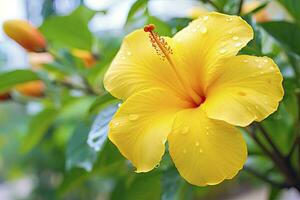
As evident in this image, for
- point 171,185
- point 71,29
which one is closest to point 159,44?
point 171,185

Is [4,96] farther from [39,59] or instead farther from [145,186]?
[145,186]

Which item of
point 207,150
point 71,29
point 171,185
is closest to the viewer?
point 207,150

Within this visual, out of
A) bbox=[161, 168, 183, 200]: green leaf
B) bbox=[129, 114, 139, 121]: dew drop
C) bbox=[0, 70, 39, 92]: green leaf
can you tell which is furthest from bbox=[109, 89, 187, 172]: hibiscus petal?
bbox=[0, 70, 39, 92]: green leaf

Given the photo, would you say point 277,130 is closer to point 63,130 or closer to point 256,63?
point 256,63

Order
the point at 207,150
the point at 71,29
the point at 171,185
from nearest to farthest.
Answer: the point at 207,150 → the point at 171,185 → the point at 71,29

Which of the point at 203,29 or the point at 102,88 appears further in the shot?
the point at 102,88

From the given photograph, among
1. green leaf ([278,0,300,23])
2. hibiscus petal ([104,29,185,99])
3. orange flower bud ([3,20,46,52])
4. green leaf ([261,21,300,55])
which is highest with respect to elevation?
hibiscus petal ([104,29,185,99])

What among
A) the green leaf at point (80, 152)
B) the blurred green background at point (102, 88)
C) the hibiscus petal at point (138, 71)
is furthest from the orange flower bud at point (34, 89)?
the hibiscus petal at point (138, 71)

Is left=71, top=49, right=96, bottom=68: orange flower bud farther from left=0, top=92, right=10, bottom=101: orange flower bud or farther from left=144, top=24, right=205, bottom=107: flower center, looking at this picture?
left=144, top=24, right=205, bottom=107: flower center

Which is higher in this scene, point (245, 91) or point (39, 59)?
point (245, 91)
